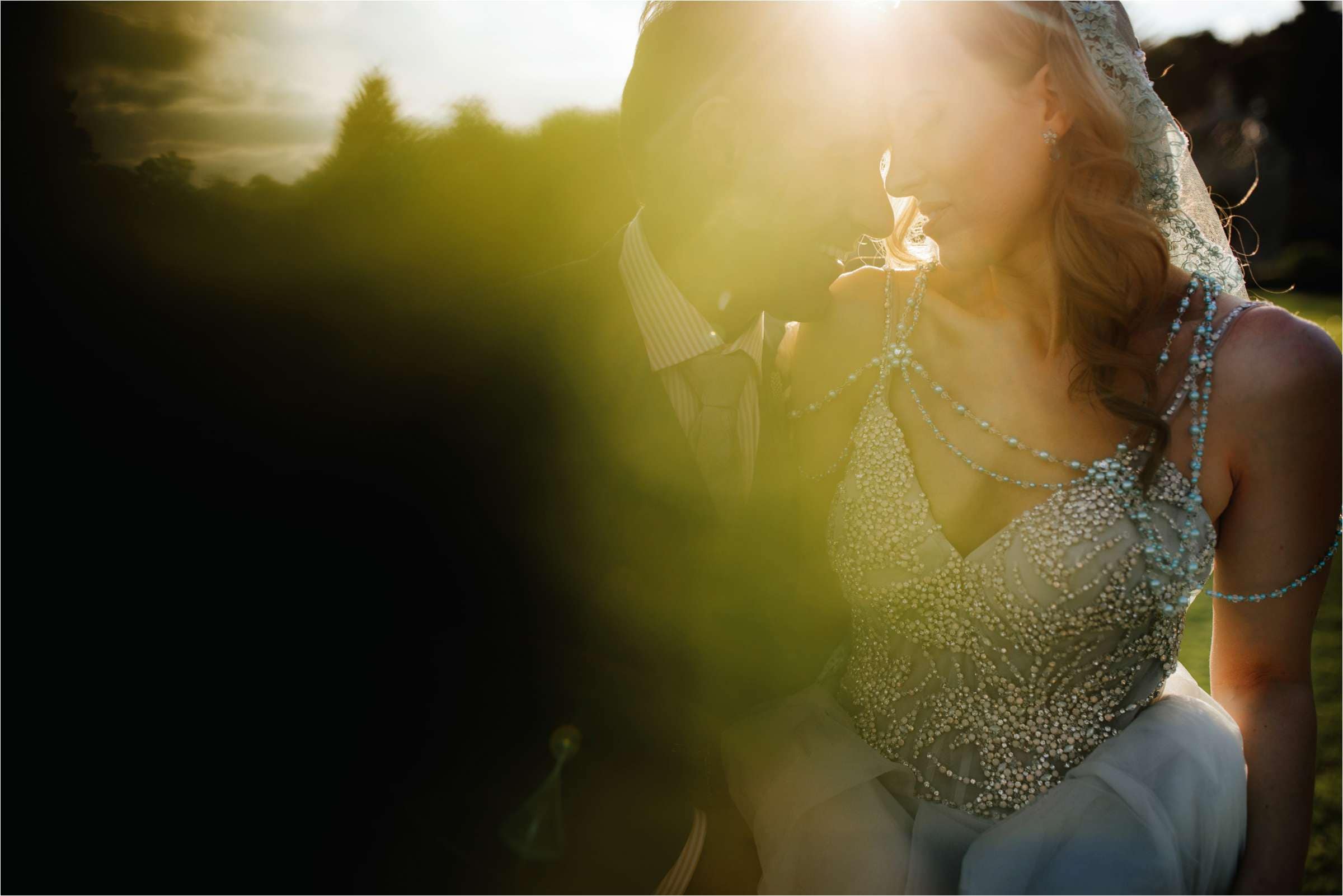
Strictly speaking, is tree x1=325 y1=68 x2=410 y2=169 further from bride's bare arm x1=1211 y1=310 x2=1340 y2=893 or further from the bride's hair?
bride's bare arm x1=1211 y1=310 x2=1340 y2=893

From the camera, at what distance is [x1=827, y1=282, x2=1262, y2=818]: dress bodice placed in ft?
6.10

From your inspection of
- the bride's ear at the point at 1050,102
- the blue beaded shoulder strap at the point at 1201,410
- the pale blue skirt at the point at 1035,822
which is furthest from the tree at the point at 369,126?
the blue beaded shoulder strap at the point at 1201,410

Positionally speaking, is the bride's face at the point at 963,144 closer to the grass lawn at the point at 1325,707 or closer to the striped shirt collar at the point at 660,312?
the striped shirt collar at the point at 660,312

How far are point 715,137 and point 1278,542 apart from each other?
155 cm

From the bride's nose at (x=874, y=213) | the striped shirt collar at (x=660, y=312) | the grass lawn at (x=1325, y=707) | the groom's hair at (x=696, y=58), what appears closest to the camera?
the groom's hair at (x=696, y=58)

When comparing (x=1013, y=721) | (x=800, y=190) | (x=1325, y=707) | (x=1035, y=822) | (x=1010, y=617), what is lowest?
(x=1325, y=707)

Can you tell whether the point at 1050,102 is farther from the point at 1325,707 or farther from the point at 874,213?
the point at 1325,707

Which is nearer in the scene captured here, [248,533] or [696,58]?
[248,533]

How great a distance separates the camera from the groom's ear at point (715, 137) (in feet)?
6.63

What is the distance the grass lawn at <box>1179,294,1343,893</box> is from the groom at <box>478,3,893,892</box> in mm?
1843

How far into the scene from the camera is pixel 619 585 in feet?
5.88

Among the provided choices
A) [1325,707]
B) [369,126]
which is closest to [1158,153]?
[369,126]

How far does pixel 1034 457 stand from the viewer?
1987 mm

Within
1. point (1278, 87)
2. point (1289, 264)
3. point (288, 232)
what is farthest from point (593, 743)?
point (1278, 87)
